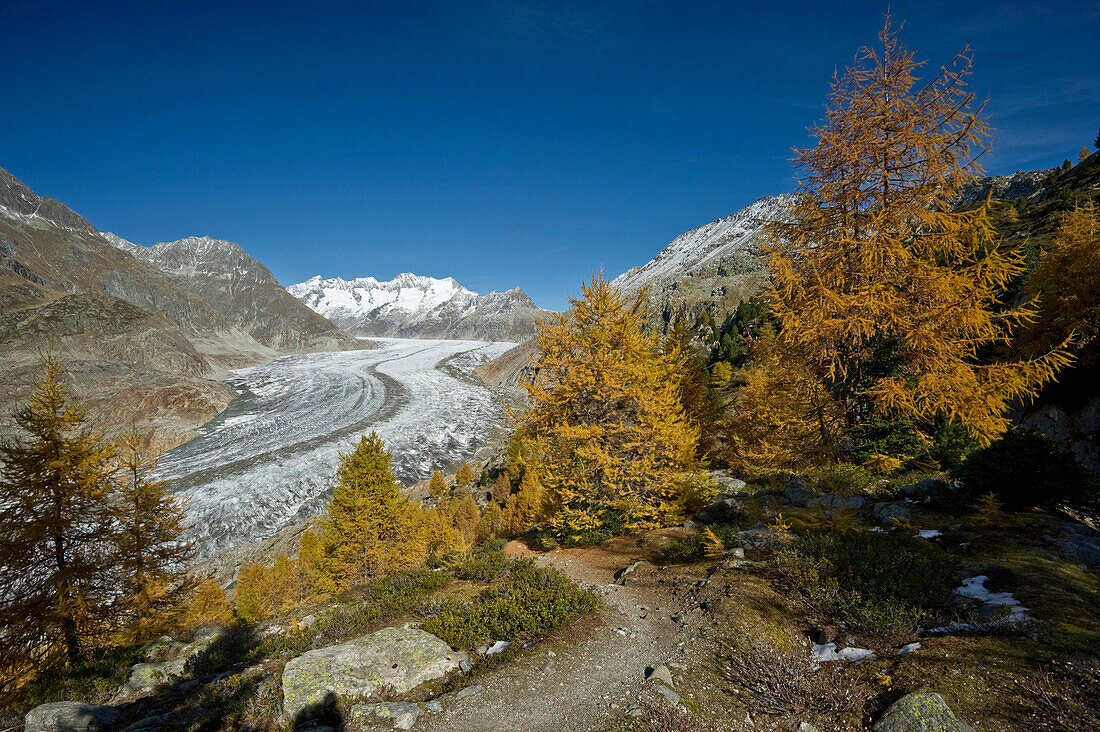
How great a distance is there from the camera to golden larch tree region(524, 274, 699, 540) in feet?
39.5

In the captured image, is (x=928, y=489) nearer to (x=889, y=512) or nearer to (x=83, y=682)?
(x=889, y=512)

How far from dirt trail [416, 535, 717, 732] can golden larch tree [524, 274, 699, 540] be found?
401 cm

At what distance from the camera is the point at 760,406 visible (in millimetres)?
13055

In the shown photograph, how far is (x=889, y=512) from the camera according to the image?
30.3ft

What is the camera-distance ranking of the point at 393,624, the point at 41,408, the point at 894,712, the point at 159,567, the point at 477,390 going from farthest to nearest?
the point at 477,390
the point at 159,567
the point at 41,408
the point at 393,624
the point at 894,712

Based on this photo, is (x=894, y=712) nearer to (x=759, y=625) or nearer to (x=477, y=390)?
(x=759, y=625)

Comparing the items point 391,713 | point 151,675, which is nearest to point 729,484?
point 391,713

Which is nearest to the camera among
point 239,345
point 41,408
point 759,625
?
point 759,625

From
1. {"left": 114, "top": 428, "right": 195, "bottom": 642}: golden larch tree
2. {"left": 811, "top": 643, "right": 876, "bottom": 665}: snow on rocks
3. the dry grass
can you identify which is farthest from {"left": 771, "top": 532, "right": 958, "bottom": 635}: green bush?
{"left": 114, "top": 428, "right": 195, "bottom": 642}: golden larch tree

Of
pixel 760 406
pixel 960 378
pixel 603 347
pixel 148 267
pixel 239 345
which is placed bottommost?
pixel 760 406

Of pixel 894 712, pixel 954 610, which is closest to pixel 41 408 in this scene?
pixel 894 712

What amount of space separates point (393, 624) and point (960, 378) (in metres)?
11.0

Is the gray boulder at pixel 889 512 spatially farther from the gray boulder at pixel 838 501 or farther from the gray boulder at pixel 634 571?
the gray boulder at pixel 634 571

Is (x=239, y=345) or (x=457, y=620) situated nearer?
(x=457, y=620)
